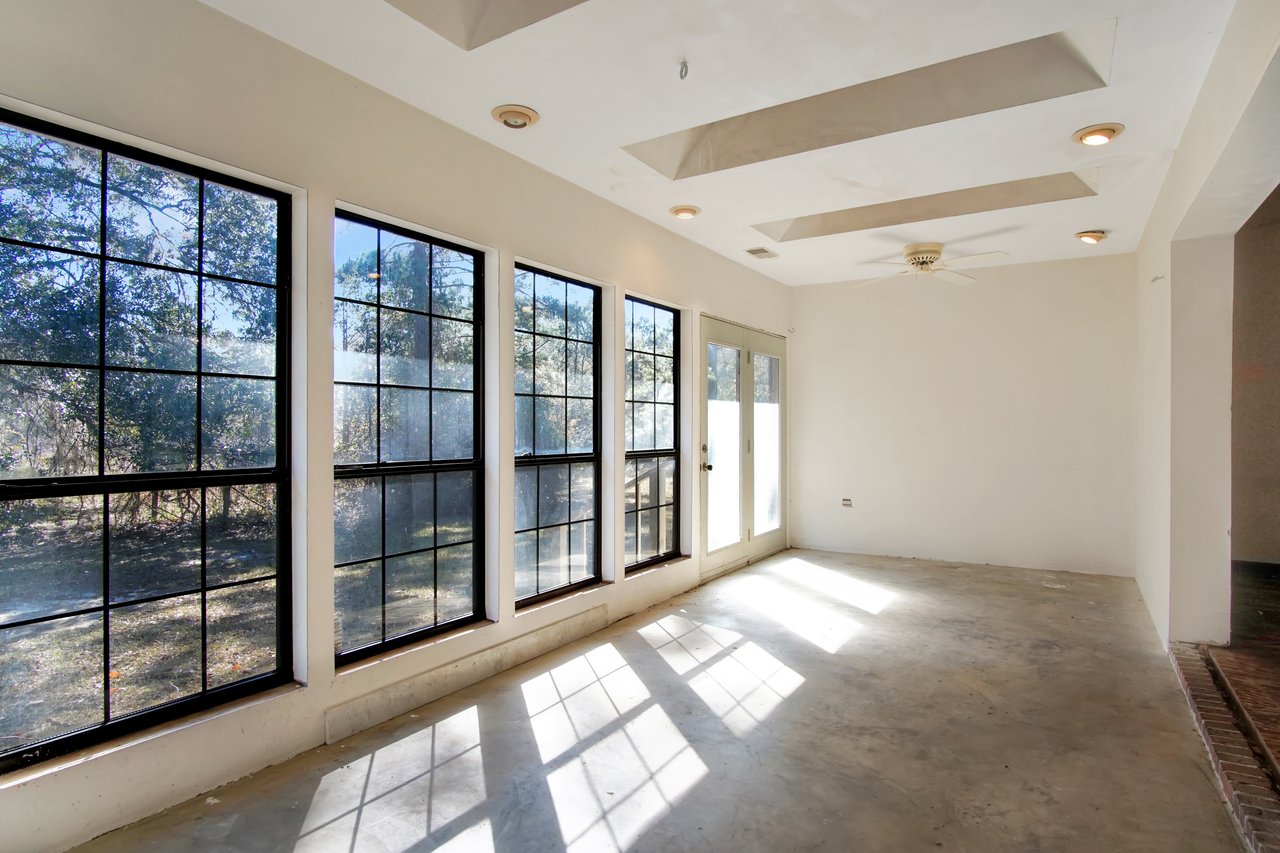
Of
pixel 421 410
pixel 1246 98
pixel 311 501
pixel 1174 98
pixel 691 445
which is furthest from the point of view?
pixel 691 445

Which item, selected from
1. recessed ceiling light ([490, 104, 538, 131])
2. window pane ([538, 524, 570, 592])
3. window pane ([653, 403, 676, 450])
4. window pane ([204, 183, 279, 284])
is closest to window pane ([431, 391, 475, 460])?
window pane ([538, 524, 570, 592])

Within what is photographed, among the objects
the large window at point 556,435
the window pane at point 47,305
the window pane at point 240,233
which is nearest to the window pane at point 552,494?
the large window at point 556,435

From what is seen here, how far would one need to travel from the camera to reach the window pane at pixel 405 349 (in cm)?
313

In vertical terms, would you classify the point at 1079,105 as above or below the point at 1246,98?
above

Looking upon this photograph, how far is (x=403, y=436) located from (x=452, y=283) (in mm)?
847

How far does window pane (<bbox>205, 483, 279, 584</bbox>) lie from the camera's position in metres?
2.51

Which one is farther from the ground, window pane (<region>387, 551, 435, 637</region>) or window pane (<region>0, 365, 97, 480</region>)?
window pane (<region>0, 365, 97, 480</region>)

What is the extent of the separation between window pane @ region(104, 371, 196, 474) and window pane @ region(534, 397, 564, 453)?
6.17ft

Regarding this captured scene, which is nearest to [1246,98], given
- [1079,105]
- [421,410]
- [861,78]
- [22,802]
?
[1079,105]

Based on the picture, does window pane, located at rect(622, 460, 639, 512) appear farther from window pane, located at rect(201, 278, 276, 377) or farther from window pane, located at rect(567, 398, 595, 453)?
window pane, located at rect(201, 278, 276, 377)

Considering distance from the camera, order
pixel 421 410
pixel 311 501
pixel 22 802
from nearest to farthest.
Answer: pixel 22 802 < pixel 311 501 < pixel 421 410

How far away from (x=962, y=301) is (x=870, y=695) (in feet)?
14.4

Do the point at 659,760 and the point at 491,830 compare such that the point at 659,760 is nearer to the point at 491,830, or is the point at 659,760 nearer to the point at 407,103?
the point at 491,830

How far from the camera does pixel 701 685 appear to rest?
138 inches
